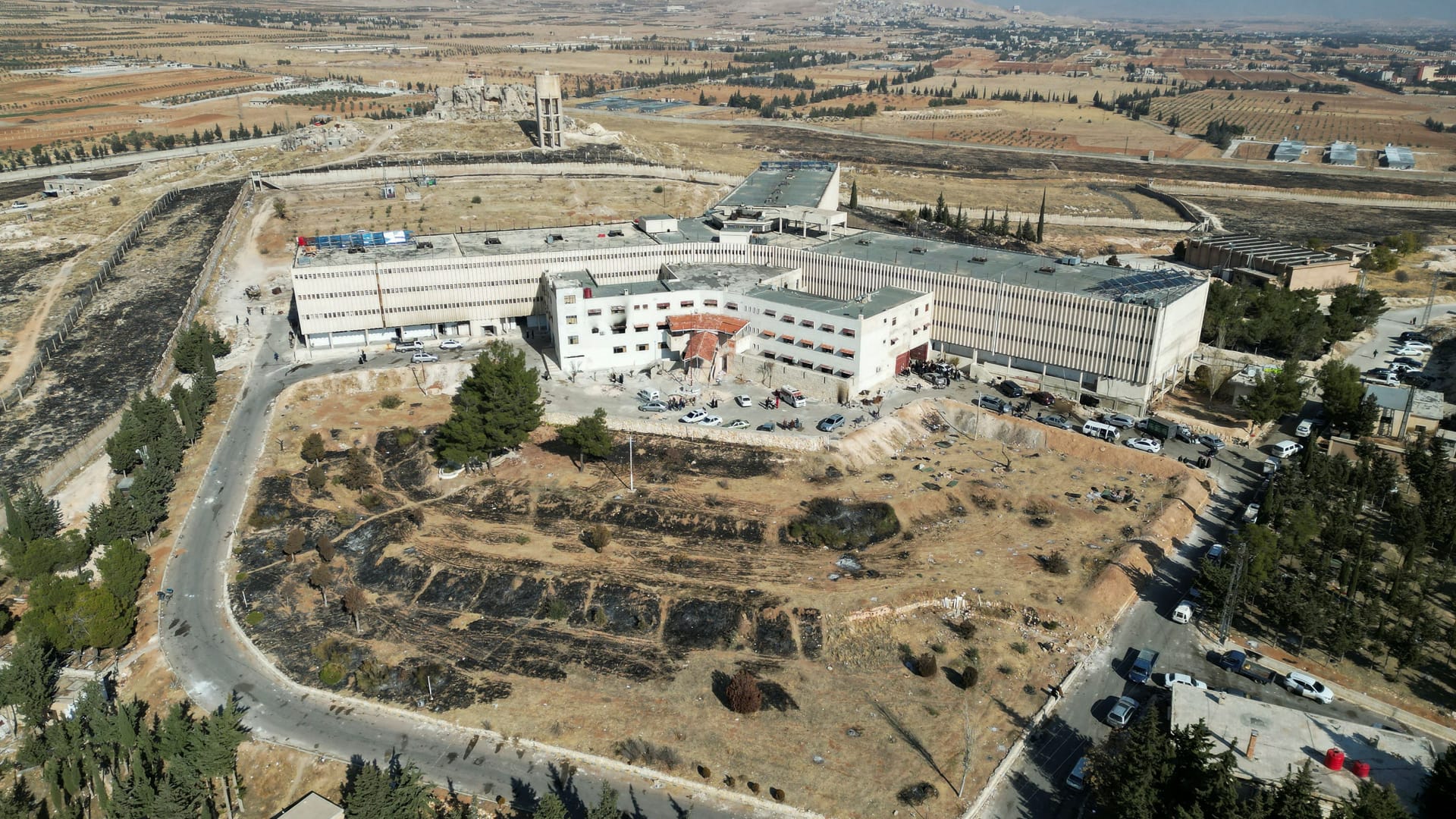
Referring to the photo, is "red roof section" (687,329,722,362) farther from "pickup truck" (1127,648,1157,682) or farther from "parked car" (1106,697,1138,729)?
"parked car" (1106,697,1138,729)

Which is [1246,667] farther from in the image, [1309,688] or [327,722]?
[327,722]

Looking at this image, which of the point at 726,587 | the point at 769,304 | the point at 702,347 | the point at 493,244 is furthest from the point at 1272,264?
the point at 493,244

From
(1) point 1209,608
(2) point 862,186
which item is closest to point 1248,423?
(1) point 1209,608

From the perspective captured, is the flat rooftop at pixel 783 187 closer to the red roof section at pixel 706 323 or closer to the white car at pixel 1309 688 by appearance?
the red roof section at pixel 706 323

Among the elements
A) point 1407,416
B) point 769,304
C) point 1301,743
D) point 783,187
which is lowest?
point 1301,743

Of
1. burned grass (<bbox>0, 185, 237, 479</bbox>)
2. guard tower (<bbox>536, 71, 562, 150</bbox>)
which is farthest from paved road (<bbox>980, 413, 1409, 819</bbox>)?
guard tower (<bbox>536, 71, 562, 150</bbox>)

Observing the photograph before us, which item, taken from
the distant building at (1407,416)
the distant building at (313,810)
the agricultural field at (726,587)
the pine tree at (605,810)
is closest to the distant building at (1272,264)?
the distant building at (1407,416)
